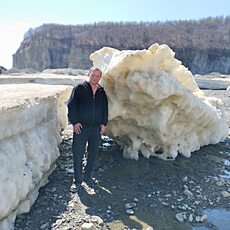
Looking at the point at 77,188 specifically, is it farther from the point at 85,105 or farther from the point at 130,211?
the point at 85,105

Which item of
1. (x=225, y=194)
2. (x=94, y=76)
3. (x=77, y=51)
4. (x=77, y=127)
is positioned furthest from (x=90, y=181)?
(x=77, y=51)

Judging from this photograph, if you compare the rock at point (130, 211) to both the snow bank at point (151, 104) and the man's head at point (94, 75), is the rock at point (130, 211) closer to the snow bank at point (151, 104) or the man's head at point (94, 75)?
the man's head at point (94, 75)

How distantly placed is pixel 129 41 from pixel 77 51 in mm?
12153

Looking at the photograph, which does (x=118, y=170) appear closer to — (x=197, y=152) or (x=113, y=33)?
(x=197, y=152)

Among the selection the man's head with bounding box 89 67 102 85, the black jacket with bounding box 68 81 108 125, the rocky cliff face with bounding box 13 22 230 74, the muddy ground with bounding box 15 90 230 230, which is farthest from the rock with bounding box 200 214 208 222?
the rocky cliff face with bounding box 13 22 230 74

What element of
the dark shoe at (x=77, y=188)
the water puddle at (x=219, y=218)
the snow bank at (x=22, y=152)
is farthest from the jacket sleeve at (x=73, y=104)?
the water puddle at (x=219, y=218)

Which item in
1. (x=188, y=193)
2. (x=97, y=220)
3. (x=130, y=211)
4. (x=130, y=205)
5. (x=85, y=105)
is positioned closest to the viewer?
(x=97, y=220)

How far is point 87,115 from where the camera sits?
6414 mm

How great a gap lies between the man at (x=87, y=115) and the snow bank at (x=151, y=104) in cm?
129

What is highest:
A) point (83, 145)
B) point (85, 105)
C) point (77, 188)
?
point (85, 105)

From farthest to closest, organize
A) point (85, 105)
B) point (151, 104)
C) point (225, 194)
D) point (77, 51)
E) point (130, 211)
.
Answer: point (77, 51) → point (151, 104) → point (225, 194) → point (85, 105) → point (130, 211)

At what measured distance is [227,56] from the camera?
71250mm

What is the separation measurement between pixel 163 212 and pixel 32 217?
2.11 metres

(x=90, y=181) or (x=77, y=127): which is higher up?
(x=77, y=127)
